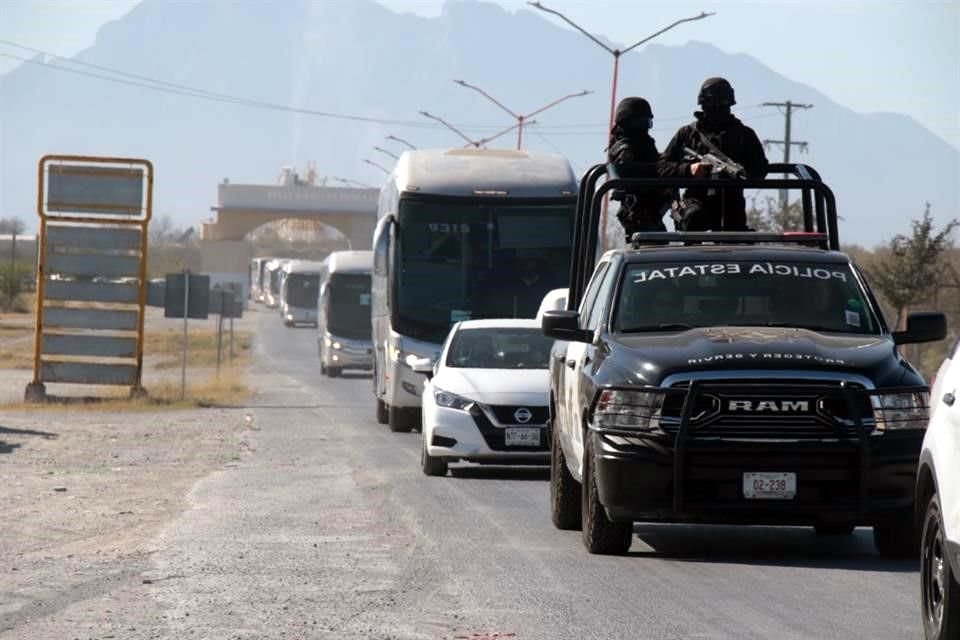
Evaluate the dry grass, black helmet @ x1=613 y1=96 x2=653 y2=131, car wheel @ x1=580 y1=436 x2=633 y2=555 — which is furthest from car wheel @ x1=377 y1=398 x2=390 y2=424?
car wheel @ x1=580 y1=436 x2=633 y2=555

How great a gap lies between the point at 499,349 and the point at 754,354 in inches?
417

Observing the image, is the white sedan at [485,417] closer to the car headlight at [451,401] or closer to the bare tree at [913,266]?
the car headlight at [451,401]

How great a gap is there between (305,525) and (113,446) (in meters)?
12.1

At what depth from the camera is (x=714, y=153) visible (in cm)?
1470

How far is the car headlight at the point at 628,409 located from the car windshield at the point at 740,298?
1007 mm

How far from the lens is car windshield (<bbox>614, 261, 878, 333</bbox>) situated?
13.0 metres

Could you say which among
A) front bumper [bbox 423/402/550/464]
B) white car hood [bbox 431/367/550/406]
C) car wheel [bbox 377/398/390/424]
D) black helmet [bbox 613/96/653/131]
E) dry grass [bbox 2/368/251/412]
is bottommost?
dry grass [bbox 2/368/251/412]

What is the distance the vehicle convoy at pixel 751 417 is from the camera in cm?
1164

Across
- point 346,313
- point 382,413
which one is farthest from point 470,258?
point 346,313

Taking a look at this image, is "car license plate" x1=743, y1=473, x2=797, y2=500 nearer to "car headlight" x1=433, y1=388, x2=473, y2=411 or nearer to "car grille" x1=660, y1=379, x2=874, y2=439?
"car grille" x1=660, y1=379, x2=874, y2=439

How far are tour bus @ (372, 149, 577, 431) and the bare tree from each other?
2408 centimetres

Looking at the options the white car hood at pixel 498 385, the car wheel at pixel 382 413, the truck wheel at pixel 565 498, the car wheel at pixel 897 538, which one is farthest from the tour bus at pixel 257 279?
the car wheel at pixel 897 538

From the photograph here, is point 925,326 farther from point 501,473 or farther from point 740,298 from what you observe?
point 501,473

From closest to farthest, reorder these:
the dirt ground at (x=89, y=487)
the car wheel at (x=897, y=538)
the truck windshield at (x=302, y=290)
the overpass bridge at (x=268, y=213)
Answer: the dirt ground at (x=89, y=487)
the car wheel at (x=897, y=538)
the truck windshield at (x=302, y=290)
the overpass bridge at (x=268, y=213)
